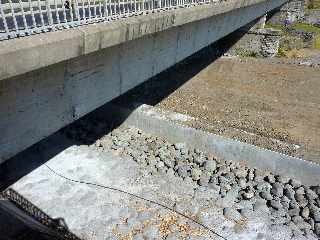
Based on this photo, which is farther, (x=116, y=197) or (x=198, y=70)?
(x=198, y=70)

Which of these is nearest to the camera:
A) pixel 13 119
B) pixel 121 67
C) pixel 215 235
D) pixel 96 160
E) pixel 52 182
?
pixel 13 119

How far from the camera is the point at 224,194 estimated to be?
39.6 feet

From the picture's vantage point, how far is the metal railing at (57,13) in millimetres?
5695

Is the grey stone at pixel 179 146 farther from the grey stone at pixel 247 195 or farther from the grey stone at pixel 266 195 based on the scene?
the grey stone at pixel 266 195

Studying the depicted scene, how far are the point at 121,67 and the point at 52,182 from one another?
5999mm

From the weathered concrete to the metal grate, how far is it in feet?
15.0

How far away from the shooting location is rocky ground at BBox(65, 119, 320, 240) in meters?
10.7

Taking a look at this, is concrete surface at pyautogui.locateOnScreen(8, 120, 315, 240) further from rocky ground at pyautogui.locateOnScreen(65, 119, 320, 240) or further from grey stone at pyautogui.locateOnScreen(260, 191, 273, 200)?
grey stone at pyautogui.locateOnScreen(260, 191, 273, 200)

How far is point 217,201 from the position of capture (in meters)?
11.8

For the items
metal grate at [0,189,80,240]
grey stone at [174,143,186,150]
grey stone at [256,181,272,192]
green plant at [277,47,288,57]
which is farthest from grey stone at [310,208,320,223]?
green plant at [277,47,288,57]

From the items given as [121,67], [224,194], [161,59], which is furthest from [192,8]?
[224,194]

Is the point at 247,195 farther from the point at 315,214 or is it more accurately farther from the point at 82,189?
the point at 82,189

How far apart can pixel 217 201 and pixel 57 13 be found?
820 cm

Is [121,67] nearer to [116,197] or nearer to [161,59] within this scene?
[161,59]
